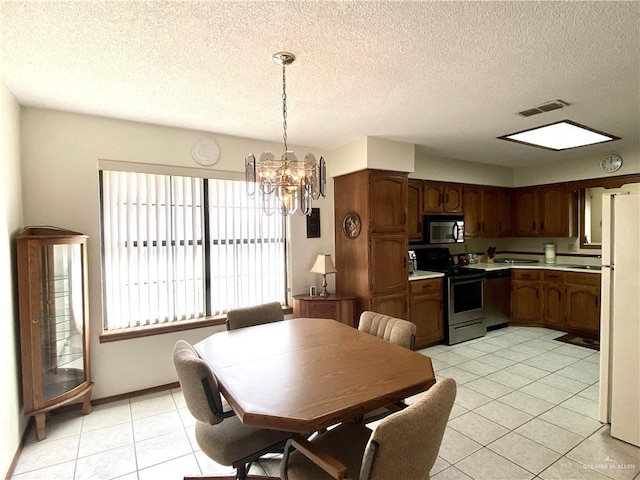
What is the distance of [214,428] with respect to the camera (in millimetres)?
1680

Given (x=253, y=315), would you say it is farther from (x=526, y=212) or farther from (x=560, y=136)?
(x=526, y=212)

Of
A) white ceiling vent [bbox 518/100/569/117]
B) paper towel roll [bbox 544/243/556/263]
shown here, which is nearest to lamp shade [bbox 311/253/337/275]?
white ceiling vent [bbox 518/100/569/117]

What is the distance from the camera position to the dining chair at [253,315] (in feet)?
8.56

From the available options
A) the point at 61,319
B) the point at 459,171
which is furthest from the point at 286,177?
the point at 459,171

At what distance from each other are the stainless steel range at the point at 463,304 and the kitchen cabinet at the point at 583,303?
1193 mm

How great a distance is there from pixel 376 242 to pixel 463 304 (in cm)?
166

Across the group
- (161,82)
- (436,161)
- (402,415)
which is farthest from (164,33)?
(436,161)

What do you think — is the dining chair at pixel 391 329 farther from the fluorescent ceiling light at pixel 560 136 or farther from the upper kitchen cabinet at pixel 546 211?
the upper kitchen cabinet at pixel 546 211

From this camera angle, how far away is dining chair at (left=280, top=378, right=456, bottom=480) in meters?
1.11

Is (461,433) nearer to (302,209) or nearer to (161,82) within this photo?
(302,209)

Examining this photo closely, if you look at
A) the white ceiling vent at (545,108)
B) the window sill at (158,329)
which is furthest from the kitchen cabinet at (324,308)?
the white ceiling vent at (545,108)

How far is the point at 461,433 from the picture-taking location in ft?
7.69

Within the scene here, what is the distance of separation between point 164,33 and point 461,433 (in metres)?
3.09

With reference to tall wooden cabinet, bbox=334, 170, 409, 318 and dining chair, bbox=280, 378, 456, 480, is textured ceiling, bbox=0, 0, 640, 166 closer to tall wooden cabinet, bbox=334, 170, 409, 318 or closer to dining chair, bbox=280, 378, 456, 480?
tall wooden cabinet, bbox=334, 170, 409, 318
